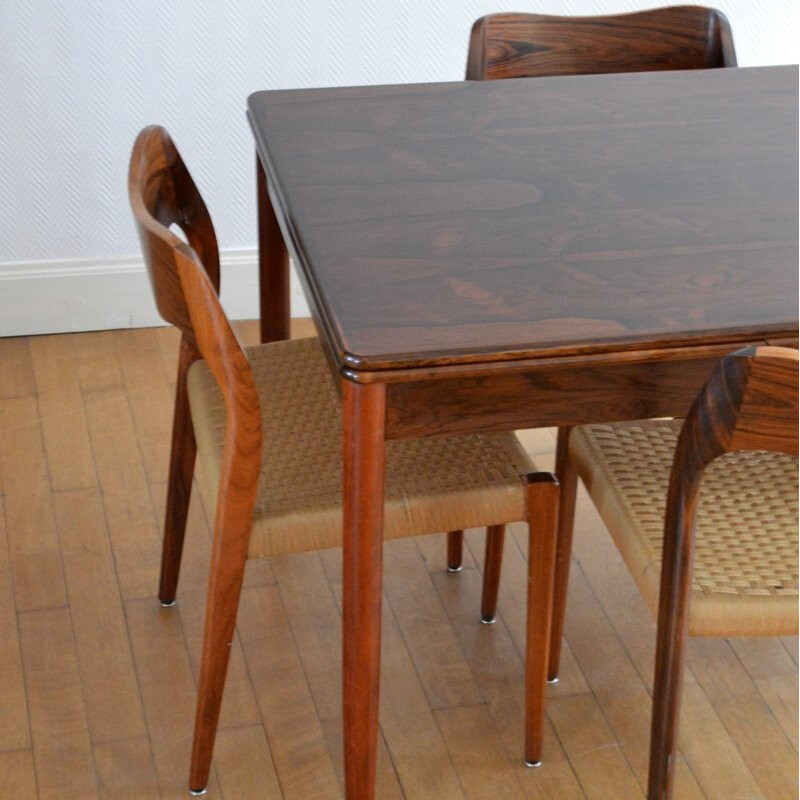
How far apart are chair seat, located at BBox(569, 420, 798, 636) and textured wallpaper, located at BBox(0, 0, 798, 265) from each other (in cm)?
129

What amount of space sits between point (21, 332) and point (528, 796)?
5.25ft

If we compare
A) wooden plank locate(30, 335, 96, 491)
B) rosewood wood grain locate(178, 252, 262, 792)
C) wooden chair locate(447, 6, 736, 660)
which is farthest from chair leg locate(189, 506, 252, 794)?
wooden plank locate(30, 335, 96, 491)

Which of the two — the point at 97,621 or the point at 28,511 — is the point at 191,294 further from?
the point at 28,511

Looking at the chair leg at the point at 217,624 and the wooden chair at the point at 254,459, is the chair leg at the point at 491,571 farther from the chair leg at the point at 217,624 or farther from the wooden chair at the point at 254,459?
the chair leg at the point at 217,624

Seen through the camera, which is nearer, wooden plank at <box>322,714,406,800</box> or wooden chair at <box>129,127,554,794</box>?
wooden chair at <box>129,127,554,794</box>

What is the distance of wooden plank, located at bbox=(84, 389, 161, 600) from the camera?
6.66 ft

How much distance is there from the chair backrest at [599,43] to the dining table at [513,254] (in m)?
0.22

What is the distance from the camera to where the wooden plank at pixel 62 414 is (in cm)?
227

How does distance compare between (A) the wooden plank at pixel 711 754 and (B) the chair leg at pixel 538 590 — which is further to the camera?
(A) the wooden plank at pixel 711 754

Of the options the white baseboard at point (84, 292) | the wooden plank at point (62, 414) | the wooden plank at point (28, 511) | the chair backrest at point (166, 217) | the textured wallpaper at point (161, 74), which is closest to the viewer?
the chair backrest at point (166, 217)

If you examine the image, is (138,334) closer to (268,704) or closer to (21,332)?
(21,332)

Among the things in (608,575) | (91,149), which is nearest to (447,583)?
(608,575)

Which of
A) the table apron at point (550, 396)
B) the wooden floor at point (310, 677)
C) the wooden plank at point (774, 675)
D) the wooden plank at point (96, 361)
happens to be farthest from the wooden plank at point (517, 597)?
the wooden plank at point (96, 361)

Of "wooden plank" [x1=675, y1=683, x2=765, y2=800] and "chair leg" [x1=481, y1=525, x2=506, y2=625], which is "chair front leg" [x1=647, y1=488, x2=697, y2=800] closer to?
"wooden plank" [x1=675, y1=683, x2=765, y2=800]
